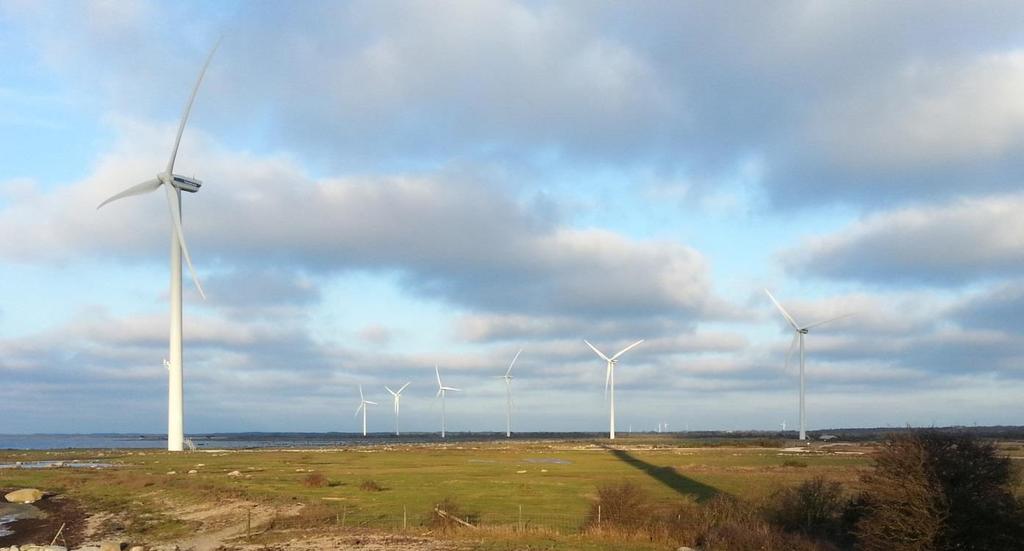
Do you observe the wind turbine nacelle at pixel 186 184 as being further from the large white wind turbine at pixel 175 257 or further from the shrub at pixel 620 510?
the shrub at pixel 620 510

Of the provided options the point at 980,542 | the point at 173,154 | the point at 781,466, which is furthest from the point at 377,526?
the point at 173,154

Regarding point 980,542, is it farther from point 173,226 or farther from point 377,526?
point 173,226

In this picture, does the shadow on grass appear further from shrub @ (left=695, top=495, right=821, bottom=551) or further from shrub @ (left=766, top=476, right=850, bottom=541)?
shrub @ (left=695, top=495, right=821, bottom=551)

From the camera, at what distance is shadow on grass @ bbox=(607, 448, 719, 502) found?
164 feet

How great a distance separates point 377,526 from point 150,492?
86.6ft

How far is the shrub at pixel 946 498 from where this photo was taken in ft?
81.0

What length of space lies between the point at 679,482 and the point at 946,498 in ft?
117

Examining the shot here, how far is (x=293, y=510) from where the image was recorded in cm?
4291

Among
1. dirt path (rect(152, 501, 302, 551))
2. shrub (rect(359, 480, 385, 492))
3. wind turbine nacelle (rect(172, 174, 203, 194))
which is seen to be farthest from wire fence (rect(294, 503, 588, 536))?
wind turbine nacelle (rect(172, 174, 203, 194))

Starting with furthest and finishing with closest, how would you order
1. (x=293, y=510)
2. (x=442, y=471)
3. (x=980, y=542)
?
(x=442, y=471), (x=293, y=510), (x=980, y=542)

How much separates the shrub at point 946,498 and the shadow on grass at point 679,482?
69.5ft

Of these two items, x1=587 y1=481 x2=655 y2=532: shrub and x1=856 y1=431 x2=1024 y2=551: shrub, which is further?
x1=587 y1=481 x2=655 y2=532: shrub

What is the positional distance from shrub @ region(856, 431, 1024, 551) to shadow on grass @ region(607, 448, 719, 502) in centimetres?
2117

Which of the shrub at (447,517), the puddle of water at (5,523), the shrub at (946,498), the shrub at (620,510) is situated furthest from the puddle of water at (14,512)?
the shrub at (946,498)
